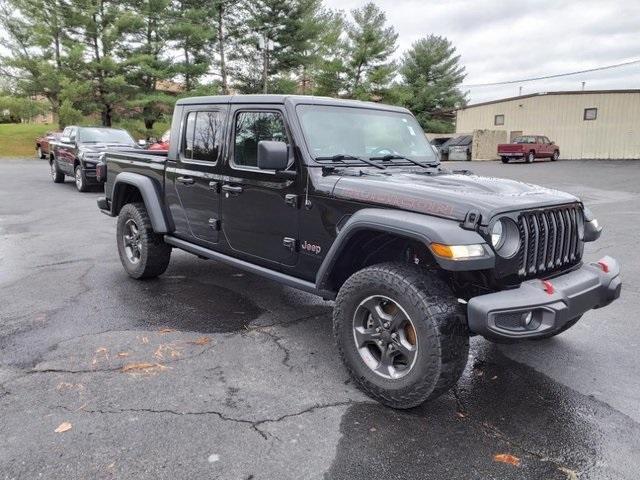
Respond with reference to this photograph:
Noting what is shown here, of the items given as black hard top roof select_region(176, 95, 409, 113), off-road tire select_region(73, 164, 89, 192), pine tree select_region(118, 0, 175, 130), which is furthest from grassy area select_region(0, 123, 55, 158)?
black hard top roof select_region(176, 95, 409, 113)

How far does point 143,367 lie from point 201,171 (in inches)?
73.5

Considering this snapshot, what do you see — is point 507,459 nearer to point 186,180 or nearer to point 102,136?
point 186,180

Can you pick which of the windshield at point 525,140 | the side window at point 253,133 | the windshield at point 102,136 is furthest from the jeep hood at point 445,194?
the windshield at point 525,140

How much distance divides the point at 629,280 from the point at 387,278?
169 inches

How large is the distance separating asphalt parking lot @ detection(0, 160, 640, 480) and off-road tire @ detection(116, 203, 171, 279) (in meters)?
0.20

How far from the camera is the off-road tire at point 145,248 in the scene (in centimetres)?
541

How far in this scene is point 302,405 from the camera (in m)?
3.13

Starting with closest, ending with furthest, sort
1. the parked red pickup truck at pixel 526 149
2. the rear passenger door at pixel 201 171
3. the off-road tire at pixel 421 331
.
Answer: the off-road tire at pixel 421 331
the rear passenger door at pixel 201 171
the parked red pickup truck at pixel 526 149

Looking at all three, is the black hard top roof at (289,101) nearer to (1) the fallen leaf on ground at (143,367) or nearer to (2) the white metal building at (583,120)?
(1) the fallen leaf on ground at (143,367)

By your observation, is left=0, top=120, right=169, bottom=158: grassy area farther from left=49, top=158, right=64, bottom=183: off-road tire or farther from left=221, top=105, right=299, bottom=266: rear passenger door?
left=221, top=105, right=299, bottom=266: rear passenger door

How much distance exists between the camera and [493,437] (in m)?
2.83

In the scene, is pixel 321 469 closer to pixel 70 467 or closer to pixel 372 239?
pixel 70 467

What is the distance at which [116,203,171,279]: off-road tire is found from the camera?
541cm

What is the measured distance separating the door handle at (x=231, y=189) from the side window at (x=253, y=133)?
0.20 meters
